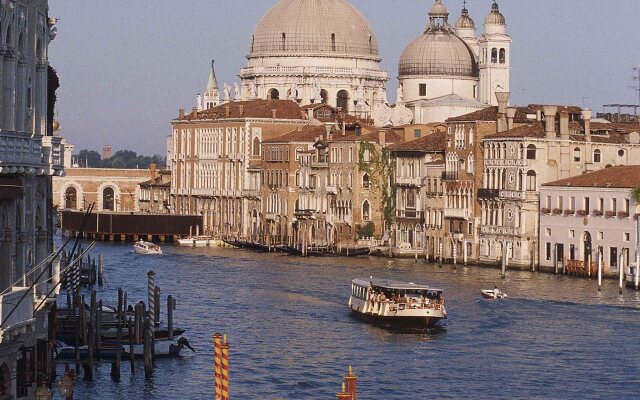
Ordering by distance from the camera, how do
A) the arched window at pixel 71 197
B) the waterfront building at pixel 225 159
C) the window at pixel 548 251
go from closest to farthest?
the window at pixel 548 251, the waterfront building at pixel 225 159, the arched window at pixel 71 197

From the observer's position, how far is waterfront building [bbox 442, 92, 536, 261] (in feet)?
223

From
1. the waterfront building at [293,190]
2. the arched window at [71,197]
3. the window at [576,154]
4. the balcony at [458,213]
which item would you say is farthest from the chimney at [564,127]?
the arched window at [71,197]

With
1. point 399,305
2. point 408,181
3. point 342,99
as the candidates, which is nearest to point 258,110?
point 342,99

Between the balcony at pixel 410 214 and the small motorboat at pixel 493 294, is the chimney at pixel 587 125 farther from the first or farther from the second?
the small motorboat at pixel 493 294

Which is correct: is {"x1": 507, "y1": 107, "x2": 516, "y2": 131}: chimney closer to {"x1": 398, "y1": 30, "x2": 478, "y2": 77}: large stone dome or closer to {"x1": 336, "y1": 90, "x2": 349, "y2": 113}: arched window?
{"x1": 398, "y1": 30, "x2": 478, "y2": 77}: large stone dome

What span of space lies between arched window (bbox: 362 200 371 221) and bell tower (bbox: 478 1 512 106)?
67.9 ft

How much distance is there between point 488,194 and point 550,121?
4311 mm

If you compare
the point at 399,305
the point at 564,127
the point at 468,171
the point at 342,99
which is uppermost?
the point at 342,99

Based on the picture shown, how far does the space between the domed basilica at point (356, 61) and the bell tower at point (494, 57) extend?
1.9 inches

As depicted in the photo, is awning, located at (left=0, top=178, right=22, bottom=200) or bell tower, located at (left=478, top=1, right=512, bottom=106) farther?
bell tower, located at (left=478, top=1, right=512, bottom=106)

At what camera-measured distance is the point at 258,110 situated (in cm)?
9406

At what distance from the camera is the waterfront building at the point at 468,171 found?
2675 inches

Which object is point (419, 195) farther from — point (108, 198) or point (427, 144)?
point (108, 198)

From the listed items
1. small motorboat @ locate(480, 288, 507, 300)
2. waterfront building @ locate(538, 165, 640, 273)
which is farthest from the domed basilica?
small motorboat @ locate(480, 288, 507, 300)
